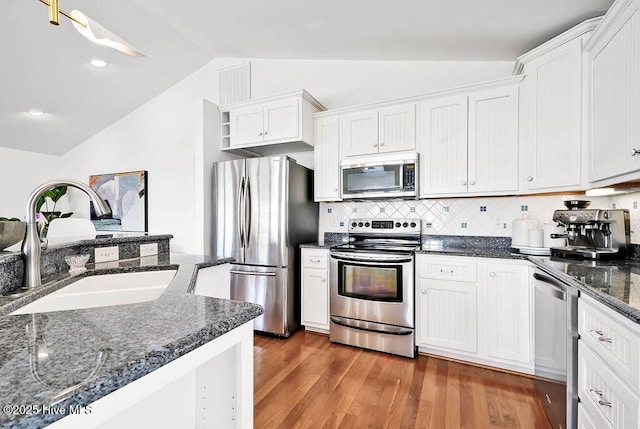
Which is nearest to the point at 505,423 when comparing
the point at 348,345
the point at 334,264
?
the point at 348,345

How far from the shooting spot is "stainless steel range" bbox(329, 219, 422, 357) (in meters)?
2.53

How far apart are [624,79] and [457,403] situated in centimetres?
212

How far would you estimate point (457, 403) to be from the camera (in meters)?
1.91

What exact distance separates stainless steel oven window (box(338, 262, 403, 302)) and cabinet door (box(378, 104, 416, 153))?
3.84 ft

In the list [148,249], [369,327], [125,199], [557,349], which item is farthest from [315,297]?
[125,199]

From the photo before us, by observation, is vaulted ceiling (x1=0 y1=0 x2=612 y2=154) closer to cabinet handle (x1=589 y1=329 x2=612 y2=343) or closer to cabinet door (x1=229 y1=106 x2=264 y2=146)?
cabinet door (x1=229 y1=106 x2=264 y2=146)

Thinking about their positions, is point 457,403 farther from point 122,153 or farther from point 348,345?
point 122,153

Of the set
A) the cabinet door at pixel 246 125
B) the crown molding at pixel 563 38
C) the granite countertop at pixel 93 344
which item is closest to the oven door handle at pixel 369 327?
the granite countertop at pixel 93 344

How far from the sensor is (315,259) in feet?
9.94

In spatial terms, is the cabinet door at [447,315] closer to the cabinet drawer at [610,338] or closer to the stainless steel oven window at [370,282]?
the stainless steel oven window at [370,282]

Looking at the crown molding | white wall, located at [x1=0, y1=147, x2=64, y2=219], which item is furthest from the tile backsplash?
white wall, located at [x1=0, y1=147, x2=64, y2=219]

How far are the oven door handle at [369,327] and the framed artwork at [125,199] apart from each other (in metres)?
3.48

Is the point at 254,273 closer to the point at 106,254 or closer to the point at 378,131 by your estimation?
the point at 106,254

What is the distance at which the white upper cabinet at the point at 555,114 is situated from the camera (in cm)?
205
